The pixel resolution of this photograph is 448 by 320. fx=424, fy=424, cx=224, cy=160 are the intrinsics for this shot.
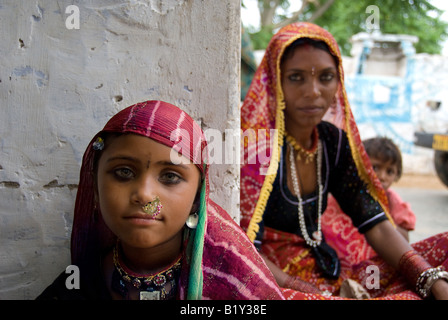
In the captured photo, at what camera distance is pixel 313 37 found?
224cm

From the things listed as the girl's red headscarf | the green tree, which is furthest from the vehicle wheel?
the girl's red headscarf

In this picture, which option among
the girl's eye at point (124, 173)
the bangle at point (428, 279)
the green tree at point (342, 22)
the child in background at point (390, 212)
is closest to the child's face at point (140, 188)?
the girl's eye at point (124, 173)

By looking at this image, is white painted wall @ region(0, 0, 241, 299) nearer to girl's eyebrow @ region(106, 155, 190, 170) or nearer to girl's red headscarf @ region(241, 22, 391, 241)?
girl's red headscarf @ region(241, 22, 391, 241)

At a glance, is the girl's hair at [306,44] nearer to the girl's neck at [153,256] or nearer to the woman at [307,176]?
the woman at [307,176]

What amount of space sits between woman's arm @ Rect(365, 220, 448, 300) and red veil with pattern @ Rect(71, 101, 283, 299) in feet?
3.35

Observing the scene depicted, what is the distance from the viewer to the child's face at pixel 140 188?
4.29ft

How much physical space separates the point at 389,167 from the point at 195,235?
7.82 feet

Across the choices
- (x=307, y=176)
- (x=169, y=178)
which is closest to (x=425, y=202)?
(x=307, y=176)

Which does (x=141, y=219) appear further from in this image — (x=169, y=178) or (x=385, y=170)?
(x=385, y=170)

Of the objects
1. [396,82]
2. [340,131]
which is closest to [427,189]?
[396,82]

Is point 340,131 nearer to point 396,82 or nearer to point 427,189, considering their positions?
point 427,189

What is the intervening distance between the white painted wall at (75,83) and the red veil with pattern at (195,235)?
38cm

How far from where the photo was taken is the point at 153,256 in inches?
58.8

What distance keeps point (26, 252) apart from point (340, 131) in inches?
70.6
